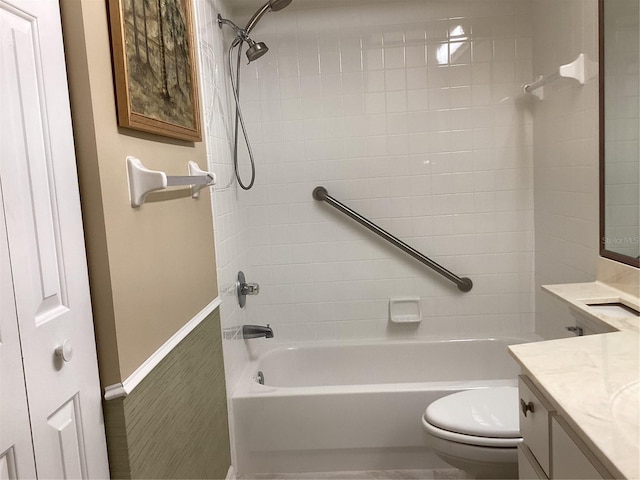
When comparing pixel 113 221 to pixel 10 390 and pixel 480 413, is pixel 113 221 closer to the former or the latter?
pixel 10 390

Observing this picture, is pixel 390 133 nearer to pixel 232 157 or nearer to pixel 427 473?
pixel 232 157

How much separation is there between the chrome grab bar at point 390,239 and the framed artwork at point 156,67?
99 cm

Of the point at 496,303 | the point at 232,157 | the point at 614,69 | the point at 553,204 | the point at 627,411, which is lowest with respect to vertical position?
the point at 496,303

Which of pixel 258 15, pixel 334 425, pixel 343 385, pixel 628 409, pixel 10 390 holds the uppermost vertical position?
pixel 258 15

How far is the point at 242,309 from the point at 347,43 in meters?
1.39

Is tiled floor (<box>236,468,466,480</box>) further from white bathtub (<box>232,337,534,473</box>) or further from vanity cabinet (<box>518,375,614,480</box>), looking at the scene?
vanity cabinet (<box>518,375,614,480</box>)

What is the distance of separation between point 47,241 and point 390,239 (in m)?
1.88

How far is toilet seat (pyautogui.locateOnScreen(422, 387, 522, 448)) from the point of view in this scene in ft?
5.65

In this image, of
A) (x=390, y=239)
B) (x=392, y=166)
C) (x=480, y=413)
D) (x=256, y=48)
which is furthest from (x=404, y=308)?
(x=256, y=48)

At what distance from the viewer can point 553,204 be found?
2.46 m

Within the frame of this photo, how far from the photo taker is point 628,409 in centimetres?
99

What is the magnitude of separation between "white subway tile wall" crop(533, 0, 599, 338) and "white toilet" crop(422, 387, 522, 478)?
26.5 inches

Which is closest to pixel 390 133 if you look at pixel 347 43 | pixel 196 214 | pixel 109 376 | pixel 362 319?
pixel 347 43

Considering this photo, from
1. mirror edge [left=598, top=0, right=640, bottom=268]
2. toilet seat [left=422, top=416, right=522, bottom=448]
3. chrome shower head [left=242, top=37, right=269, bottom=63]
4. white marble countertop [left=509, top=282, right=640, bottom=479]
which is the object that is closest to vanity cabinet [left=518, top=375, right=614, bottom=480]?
white marble countertop [left=509, top=282, right=640, bottom=479]
